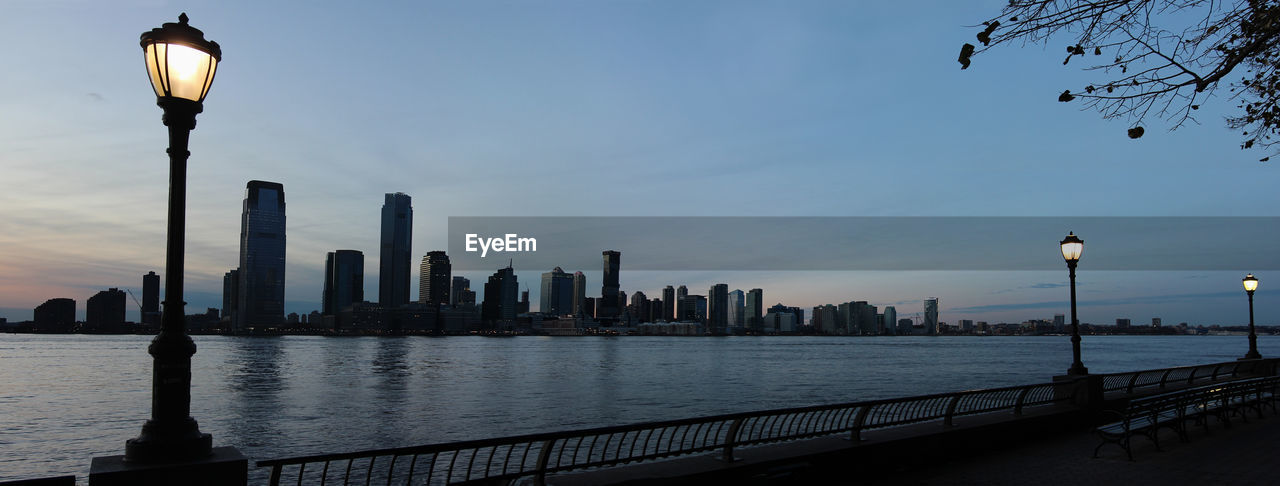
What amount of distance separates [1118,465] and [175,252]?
13466 millimetres

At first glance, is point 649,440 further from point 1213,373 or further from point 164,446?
point 164,446

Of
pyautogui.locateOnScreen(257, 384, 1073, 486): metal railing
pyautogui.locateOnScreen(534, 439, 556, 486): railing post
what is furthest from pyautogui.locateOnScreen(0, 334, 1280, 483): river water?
pyautogui.locateOnScreen(534, 439, 556, 486): railing post

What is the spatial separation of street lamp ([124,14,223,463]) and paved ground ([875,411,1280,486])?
30.0 feet

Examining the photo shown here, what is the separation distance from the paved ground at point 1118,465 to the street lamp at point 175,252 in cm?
913

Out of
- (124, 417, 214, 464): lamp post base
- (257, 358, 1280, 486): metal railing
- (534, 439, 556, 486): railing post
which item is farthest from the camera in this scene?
(257, 358, 1280, 486): metal railing

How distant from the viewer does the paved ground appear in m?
11.6

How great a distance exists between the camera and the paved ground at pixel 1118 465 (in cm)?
1157

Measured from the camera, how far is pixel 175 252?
5934 millimetres

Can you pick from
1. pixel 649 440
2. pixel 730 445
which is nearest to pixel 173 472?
pixel 730 445

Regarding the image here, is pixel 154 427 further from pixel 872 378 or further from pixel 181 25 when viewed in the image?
A: pixel 872 378

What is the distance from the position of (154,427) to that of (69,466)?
39.1 m

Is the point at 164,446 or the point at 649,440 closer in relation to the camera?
the point at 164,446

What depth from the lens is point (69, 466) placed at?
36.2 metres

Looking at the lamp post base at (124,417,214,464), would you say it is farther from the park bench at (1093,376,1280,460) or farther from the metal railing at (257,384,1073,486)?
the park bench at (1093,376,1280,460)
